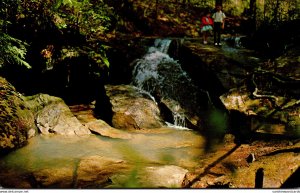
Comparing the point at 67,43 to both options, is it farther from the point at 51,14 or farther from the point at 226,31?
the point at 226,31

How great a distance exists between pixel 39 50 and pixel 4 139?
12.0 ft

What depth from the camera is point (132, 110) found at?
9.02 meters

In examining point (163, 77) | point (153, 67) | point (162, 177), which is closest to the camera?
point (162, 177)

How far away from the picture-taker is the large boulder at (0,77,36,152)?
7031 mm

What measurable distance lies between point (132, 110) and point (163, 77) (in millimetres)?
2286

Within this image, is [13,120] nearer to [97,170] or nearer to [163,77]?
[97,170]

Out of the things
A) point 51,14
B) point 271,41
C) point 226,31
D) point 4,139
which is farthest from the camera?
point 226,31

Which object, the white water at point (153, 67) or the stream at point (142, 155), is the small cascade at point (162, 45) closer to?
the white water at point (153, 67)

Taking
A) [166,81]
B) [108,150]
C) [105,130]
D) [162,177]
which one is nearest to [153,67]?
[166,81]

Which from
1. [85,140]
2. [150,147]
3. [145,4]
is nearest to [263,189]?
A: [150,147]

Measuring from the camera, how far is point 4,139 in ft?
22.8

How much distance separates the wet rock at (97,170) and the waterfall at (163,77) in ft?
10.7

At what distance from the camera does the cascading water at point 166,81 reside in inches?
380

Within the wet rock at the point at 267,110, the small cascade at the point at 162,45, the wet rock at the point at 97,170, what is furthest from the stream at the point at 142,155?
the small cascade at the point at 162,45
